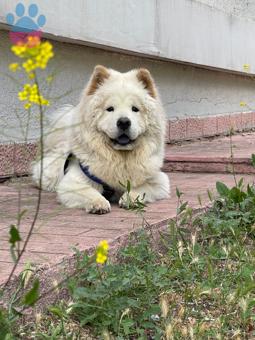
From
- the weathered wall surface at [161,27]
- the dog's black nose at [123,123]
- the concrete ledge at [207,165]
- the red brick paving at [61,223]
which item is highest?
the weathered wall surface at [161,27]

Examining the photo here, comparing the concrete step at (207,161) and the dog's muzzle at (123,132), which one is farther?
the concrete step at (207,161)

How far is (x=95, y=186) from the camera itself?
3955 millimetres

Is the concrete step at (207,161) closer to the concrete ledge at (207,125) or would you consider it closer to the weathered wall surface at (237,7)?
the concrete ledge at (207,125)

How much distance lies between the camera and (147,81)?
3.95m

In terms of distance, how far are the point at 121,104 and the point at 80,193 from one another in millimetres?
637

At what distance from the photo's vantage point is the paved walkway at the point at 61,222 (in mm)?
2476

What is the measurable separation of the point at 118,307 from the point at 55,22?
334 cm

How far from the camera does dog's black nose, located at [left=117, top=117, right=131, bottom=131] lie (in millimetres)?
3689

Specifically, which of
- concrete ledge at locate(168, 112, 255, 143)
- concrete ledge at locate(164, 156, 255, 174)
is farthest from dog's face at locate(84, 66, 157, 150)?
concrete ledge at locate(168, 112, 255, 143)

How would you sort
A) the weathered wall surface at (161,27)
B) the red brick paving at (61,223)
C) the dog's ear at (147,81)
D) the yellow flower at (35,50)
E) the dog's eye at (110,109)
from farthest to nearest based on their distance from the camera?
A: 1. the weathered wall surface at (161,27)
2. the dog's ear at (147,81)
3. the dog's eye at (110,109)
4. the red brick paving at (61,223)
5. the yellow flower at (35,50)

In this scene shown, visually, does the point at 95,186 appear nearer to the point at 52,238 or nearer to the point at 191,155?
the point at 52,238

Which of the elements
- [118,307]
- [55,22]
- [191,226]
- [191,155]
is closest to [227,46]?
[191,155]

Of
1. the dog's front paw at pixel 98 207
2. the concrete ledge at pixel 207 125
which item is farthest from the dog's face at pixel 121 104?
the concrete ledge at pixel 207 125

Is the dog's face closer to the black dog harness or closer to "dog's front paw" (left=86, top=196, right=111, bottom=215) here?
the black dog harness
